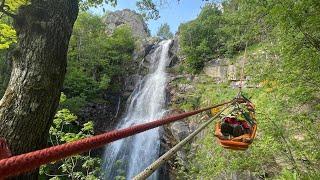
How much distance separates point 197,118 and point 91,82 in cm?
924

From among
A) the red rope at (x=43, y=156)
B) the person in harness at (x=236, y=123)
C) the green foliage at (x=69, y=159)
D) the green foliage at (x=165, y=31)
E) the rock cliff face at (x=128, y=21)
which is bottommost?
the green foliage at (x=69, y=159)

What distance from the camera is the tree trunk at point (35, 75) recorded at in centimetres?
264

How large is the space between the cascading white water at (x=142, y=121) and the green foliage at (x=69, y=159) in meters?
1.30

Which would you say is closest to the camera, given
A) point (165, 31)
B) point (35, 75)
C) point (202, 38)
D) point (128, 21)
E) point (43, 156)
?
point (43, 156)

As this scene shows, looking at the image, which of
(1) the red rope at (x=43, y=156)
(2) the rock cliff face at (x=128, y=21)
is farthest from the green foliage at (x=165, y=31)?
(1) the red rope at (x=43, y=156)

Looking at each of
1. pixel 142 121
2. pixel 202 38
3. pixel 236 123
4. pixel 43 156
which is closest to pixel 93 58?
pixel 142 121

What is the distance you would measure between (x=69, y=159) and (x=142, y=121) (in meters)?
11.1

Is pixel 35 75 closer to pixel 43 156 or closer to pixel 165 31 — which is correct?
pixel 43 156

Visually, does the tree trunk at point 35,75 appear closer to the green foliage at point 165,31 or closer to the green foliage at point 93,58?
the green foliage at point 93,58

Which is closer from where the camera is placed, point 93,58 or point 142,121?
point 142,121

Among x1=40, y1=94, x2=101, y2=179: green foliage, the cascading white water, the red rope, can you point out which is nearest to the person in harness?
x1=40, y1=94, x2=101, y2=179: green foliage

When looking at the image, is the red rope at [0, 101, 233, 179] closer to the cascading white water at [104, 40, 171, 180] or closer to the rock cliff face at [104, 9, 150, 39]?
the cascading white water at [104, 40, 171, 180]

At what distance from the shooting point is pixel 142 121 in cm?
2091

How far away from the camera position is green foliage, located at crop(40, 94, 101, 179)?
8.80m
